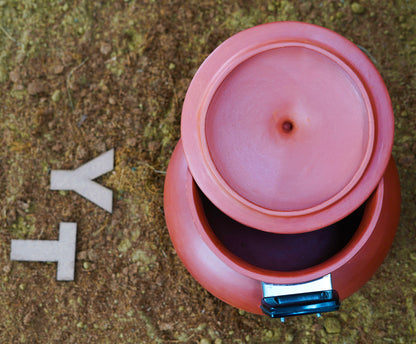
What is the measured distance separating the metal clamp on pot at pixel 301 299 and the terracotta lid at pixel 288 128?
19 centimetres

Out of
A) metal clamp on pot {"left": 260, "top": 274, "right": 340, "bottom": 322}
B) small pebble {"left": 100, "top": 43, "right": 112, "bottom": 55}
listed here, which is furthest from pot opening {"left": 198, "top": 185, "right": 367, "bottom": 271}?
small pebble {"left": 100, "top": 43, "right": 112, "bottom": 55}

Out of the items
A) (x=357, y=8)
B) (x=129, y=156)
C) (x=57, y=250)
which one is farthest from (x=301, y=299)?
(x=357, y=8)

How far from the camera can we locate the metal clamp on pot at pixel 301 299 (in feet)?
2.97


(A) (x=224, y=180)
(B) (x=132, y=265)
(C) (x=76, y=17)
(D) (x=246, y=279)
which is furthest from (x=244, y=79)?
(C) (x=76, y=17)

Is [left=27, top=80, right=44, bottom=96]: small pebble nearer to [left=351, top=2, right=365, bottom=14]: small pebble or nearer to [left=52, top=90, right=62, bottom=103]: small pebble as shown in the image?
[left=52, top=90, right=62, bottom=103]: small pebble

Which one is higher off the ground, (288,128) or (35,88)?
(35,88)

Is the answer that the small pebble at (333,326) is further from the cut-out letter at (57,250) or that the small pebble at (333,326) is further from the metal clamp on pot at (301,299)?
the cut-out letter at (57,250)

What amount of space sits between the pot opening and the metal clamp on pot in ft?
0.88

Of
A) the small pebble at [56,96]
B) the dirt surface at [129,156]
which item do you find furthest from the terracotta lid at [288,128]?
the small pebble at [56,96]

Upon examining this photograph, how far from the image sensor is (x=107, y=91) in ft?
5.29

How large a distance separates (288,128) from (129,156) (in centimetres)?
91

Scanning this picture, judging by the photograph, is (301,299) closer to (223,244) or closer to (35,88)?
(223,244)

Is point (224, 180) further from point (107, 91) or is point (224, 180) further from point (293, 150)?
point (107, 91)

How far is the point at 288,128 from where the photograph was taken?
0.84m
